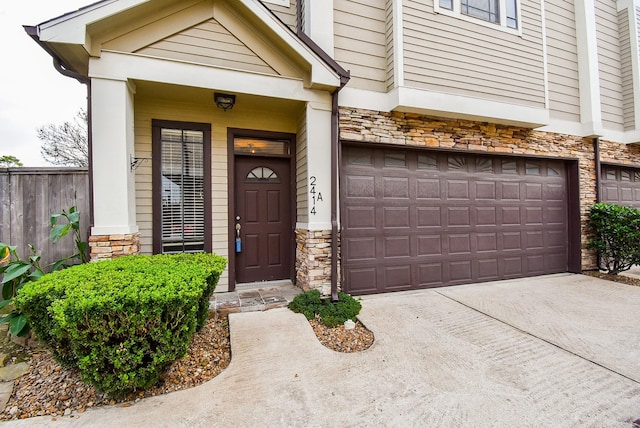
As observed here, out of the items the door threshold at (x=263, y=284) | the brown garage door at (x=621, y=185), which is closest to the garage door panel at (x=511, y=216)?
the brown garage door at (x=621, y=185)

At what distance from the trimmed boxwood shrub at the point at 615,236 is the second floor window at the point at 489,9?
152 inches

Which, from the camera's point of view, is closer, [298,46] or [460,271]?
[298,46]

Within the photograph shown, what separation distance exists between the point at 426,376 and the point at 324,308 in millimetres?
1436

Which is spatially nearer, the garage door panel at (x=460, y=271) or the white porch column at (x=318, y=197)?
the white porch column at (x=318, y=197)

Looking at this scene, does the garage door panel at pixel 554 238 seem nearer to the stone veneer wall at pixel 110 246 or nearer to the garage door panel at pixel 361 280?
the garage door panel at pixel 361 280

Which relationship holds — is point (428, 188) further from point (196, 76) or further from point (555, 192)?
point (196, 76)

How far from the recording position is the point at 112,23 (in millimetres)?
3031

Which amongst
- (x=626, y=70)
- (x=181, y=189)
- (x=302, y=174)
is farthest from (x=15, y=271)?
(x=626, y=70)

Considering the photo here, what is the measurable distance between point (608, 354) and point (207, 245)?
4.55m

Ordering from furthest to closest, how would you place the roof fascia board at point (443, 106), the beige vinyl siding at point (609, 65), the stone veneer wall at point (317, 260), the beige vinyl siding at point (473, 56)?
the beige vinyl siding at point (609, 65)
the beige vinyl siding at point (473, 56)
the roof fascia board at point (443, 106)
the stone veneer wall at point (317, 260)

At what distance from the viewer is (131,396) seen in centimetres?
199

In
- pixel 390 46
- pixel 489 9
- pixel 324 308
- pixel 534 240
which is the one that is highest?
pixel 489 9

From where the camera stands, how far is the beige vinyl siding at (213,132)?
368cm

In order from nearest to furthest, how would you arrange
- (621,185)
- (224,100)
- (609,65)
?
(224,100)
(609,65)
(621,185)
